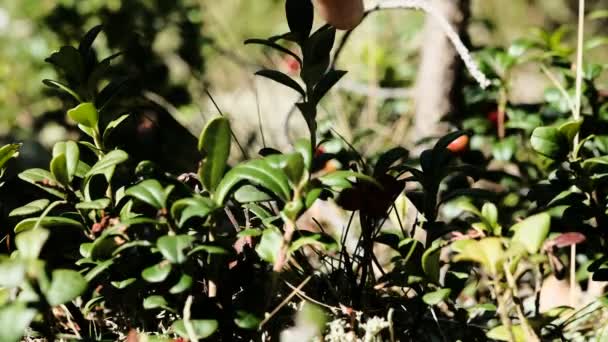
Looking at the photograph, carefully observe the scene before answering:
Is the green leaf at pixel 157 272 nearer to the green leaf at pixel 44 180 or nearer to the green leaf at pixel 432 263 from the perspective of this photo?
the green leaf at pixel 44 180

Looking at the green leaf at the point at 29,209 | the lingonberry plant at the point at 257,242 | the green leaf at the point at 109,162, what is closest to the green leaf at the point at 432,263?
the lingonberry plant at the point at 257,242

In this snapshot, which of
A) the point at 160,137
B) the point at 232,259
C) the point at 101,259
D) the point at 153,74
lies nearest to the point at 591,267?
the point at 232,259

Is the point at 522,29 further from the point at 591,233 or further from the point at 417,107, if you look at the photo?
the point at 591,233

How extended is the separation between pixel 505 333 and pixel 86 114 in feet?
1.86

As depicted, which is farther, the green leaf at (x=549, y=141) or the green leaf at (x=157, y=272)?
the green leaf at (x=549, y=141)

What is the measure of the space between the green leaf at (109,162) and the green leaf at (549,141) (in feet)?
1.70

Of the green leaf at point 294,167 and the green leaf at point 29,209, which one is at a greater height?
the green leaf at point 294,167

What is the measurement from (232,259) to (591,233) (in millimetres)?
511

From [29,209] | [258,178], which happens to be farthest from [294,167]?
[29,209]

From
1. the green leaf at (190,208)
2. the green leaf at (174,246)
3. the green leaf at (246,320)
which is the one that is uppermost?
Result: the green leaf at (190,208)

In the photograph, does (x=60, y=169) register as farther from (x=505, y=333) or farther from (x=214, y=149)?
(x=505, y=333)

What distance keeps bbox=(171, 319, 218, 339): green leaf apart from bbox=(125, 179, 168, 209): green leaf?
131 mm

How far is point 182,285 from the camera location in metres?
0.73

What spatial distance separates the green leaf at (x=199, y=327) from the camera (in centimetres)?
73
